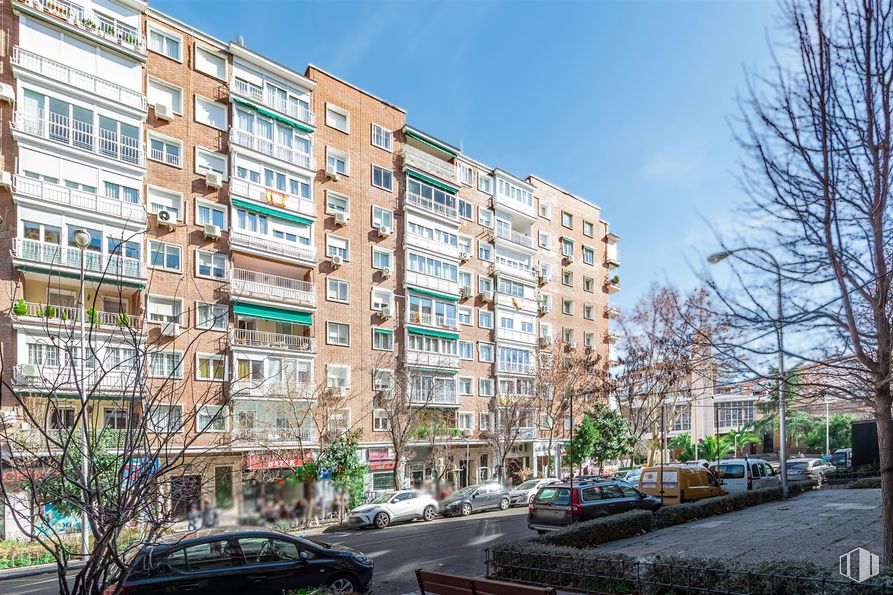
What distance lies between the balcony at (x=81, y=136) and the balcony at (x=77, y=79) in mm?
1423

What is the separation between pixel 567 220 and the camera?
54656 millimetres

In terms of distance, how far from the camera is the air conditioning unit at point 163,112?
96.0 ft

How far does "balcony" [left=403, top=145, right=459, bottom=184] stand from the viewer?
41.0m

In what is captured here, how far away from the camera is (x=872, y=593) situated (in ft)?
24.3

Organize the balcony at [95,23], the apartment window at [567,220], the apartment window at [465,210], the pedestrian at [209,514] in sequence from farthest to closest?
the apartment window at [567,220] → the apartment window at [465,210] → the balcony at [95,23] → the pedestrian at [209,514]

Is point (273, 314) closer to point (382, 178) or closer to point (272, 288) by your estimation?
point (272, 288)

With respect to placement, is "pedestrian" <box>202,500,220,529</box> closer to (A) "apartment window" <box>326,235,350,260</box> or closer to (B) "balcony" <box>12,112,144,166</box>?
(B) "balcony" <box>12,112,144,166</box>

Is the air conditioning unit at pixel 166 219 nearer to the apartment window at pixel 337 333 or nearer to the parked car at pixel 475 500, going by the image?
the apartment window at pixel 337 333

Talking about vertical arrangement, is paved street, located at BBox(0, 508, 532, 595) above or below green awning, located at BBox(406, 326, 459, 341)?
below

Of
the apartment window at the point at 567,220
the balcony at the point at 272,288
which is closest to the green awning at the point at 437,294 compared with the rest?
the balcony at the point at 272,288

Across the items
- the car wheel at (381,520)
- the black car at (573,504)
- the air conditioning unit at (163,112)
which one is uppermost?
the air conditioning unit at (163,112)

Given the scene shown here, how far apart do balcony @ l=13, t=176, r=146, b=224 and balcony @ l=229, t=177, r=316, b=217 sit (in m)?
4.87

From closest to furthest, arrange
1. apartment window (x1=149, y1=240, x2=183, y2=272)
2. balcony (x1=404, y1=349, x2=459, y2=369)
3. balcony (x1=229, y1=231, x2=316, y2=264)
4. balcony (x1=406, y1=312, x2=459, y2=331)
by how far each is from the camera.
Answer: apartment window (x1=149, y1=240, x2=183, y2=272), balcony (x1=229, y1=231, x2=316, y2=264), balcony (x1=404, y1=349, x2=459, y2=369), balcony (x1=406, y1=312, x2=459, y2=331)

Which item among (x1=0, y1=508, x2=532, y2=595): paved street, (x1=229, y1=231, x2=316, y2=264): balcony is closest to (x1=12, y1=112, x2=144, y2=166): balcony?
(x1=229, y1=231, x2=316, y2=264): balcony
